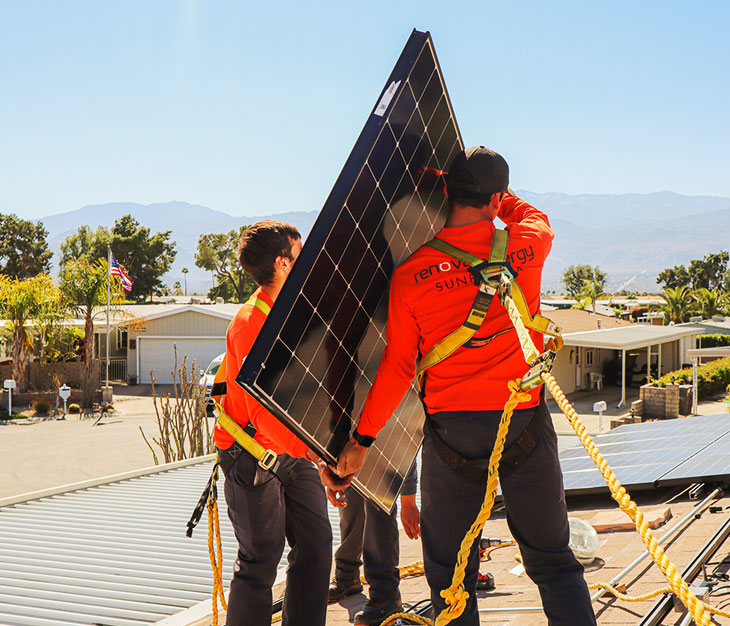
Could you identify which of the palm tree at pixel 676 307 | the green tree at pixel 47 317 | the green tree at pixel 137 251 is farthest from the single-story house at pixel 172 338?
the palm tree at pixel 676 307

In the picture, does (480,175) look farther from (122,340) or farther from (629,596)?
(122,340)

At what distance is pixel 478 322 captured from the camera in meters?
2.38

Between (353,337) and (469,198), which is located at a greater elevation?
(469,198)

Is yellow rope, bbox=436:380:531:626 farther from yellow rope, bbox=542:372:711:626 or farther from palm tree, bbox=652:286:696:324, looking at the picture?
palm tree, bbox=652:286:696:324

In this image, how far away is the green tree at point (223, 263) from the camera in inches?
2768

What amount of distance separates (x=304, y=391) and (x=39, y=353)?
1267 inches

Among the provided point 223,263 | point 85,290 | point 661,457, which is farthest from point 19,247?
point 661,457

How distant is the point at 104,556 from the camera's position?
18.2ft

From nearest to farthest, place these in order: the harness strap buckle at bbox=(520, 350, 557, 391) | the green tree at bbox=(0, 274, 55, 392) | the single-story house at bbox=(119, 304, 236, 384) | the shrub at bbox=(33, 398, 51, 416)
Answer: the harness strap buckle at bbox=(520, 350, 557, 391), the shrub at bbox=(33, 398, 51, 416), the green tree at bbox=(0, 274, 55, 392), the single-story house at bbox=(119, 304, 236, 384)

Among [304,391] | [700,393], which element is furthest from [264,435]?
[700,393]

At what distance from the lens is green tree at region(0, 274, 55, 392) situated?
29.5 m

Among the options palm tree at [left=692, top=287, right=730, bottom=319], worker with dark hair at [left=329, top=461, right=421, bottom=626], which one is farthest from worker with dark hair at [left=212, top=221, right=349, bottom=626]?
palm tree at [left=692, top=287, right=730, bottom=319]

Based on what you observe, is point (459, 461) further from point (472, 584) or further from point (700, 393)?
point (700, 393)

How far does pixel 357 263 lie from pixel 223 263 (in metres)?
70.9
